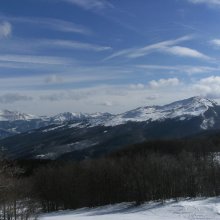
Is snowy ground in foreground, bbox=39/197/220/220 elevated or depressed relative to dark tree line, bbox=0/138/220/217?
depressed

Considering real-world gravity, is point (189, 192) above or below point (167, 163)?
below

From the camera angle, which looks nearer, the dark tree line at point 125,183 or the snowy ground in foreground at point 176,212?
the snowy ground in foreground at point 176,212

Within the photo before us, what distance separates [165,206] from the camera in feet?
298

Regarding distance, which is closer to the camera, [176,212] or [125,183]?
[176,212]

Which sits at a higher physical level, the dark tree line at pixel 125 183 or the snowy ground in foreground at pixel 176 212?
the dark tree line at pixel 125 183

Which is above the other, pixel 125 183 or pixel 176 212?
pixel 125 183

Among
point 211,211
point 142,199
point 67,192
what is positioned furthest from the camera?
point 67,192

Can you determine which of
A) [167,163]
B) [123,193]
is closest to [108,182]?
[123,193]

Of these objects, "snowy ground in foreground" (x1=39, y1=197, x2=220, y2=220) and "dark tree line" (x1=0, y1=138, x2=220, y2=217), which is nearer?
"snowy ground in foreground" (x1=39, y1=197, x2=220, y2=220)

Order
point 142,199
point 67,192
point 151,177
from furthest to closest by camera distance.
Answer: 1. point 67,192
2. point 151,177
3. point 142,199

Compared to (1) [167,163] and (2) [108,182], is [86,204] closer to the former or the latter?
(2) [108,182]

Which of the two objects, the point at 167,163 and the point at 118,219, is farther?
the point at 167,163

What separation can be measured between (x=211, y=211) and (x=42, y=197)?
2743 inches

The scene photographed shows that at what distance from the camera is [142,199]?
11606 centimetres
